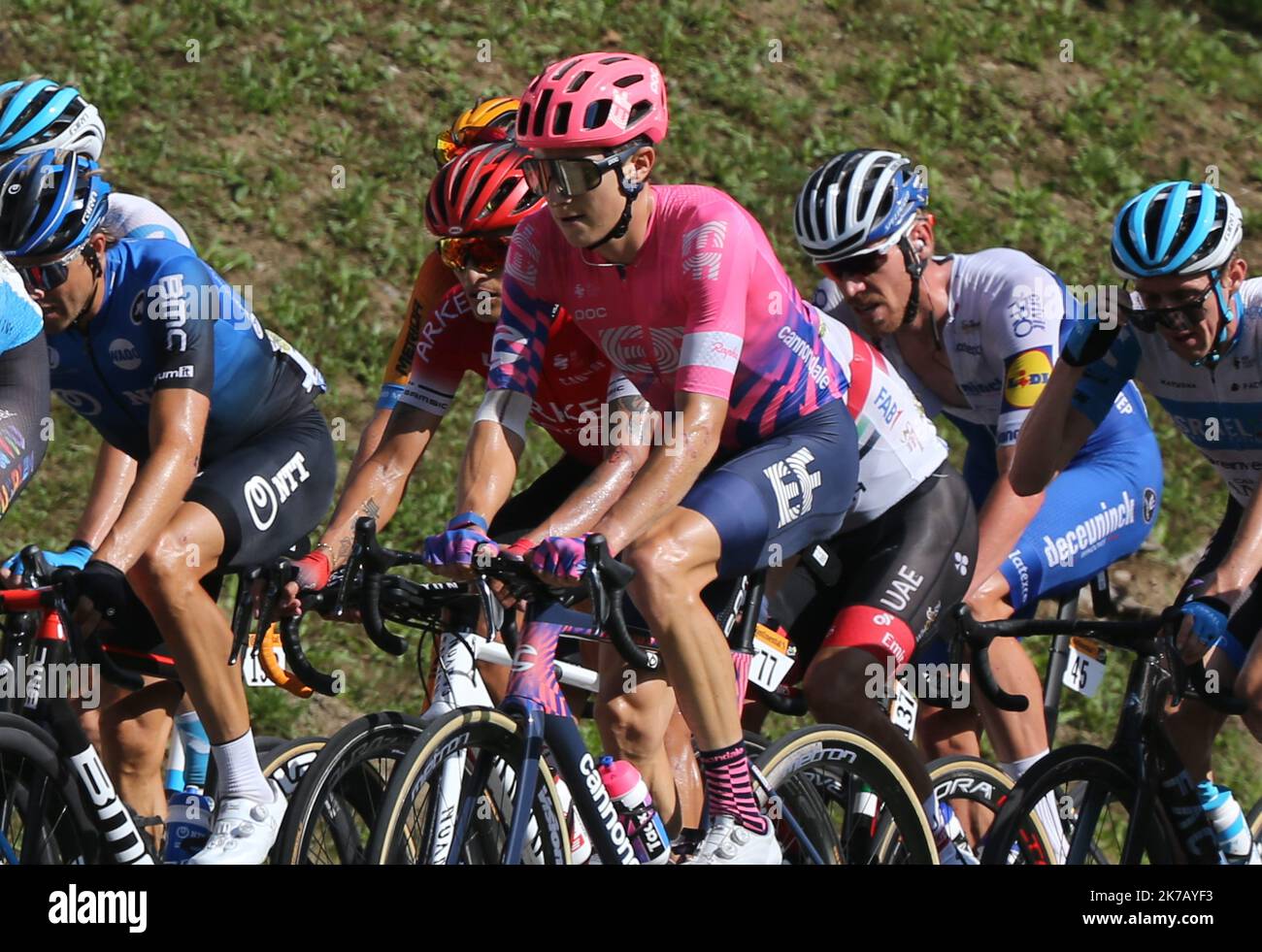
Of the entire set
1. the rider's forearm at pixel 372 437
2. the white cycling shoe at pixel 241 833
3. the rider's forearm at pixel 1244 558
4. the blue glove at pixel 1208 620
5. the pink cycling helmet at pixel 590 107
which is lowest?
the white cycling shoe at pixel 241 833

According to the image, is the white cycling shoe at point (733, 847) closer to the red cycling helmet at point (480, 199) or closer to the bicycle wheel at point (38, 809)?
the bicycle wheel at point (38, 809)

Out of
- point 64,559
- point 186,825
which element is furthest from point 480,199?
point 186,825

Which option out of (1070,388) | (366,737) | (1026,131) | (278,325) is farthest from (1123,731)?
(1026,131)

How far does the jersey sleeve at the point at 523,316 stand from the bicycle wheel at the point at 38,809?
149 centimetres

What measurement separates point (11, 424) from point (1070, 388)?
296 centimetres

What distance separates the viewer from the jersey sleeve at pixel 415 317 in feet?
21.8

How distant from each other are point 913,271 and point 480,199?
1.58 meters

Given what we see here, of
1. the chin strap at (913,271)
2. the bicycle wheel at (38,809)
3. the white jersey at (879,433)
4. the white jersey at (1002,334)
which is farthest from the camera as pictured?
the chin strap at (913,271)

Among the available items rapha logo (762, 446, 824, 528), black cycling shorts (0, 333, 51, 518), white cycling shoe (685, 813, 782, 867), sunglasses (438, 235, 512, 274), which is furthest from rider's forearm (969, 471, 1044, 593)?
black cycling shorts (0, 333, 51, 518)

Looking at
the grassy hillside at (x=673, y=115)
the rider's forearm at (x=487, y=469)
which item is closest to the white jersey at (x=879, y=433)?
the rider's forearm at (x=487, y=469)

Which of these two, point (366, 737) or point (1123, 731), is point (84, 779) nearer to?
point (366, 737)

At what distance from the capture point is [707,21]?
13.1 m

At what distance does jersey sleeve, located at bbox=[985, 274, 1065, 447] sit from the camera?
6477 mm

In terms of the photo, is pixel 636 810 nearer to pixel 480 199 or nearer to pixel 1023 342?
pixel 480 199
